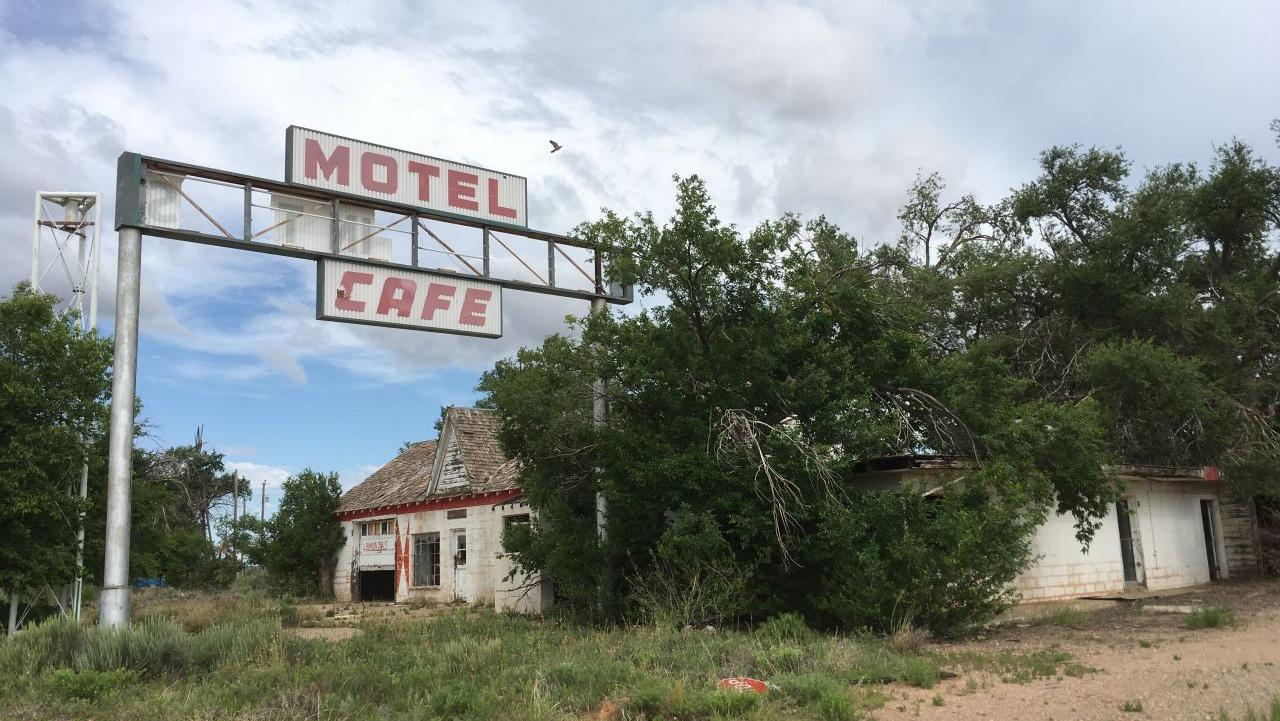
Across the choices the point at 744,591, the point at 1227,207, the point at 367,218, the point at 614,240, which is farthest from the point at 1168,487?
the point at 367,218

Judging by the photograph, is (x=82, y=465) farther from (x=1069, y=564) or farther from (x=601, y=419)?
(x=1069, y=564)

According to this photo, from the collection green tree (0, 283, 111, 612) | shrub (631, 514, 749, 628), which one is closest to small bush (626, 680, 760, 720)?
shrub (631, 514, 749, 628)

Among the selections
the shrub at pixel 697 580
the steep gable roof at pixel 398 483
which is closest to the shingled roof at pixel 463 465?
the steep gable roof at pixel 398 483

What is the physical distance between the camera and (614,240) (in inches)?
611

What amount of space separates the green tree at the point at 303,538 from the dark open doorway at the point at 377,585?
1971 millimetres

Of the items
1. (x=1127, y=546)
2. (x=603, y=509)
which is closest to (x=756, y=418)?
(x=603, y=509)

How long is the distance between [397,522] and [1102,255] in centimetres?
2169

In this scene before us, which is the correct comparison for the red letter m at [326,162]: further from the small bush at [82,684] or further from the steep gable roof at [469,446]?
the steep gable roof at [469,446]

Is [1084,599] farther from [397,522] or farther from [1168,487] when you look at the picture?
[397,522]

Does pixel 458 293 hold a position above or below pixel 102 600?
above

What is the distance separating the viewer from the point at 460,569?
25797 mm

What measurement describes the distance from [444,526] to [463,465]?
187 cm

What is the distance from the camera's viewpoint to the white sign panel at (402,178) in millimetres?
14578

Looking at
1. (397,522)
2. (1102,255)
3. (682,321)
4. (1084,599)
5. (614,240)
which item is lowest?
(1084,599)
